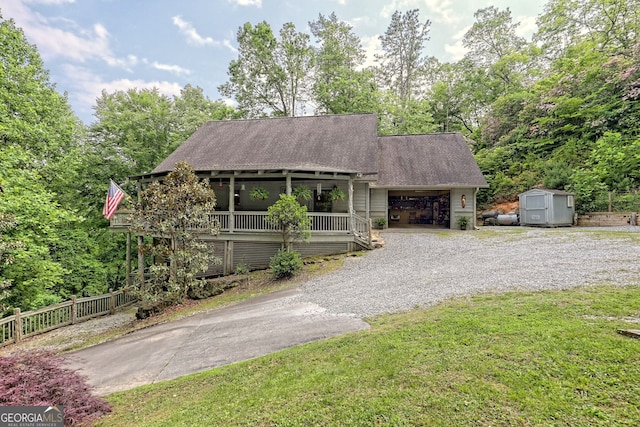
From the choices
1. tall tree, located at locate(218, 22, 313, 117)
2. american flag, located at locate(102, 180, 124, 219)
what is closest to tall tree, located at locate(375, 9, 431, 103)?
tall tree, located at locate(218, 22, 313, 117)

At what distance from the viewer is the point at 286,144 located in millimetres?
16594

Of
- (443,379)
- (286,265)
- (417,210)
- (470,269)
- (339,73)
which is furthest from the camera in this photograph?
(339,73)

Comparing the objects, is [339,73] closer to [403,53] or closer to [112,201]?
[403,53]

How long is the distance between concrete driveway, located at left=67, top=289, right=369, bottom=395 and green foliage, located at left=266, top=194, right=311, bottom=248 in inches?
124

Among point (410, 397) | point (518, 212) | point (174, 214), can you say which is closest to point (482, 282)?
point (410, 397)

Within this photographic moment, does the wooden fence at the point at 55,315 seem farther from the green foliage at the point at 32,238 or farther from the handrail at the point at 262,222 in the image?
the handrail at the point at 262,222

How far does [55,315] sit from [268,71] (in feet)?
82.5

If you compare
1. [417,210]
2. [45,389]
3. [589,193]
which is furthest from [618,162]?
[45,389]

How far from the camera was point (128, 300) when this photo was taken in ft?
42.0

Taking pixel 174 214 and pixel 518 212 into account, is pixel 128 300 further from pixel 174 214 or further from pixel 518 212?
pixel 518 212

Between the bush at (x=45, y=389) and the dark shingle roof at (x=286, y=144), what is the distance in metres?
10.6

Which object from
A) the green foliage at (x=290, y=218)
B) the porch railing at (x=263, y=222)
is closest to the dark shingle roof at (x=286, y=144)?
the porch railing at (x=263, y=222)

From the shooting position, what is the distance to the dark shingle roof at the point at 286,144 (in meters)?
14.9

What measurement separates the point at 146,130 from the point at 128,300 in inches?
441
